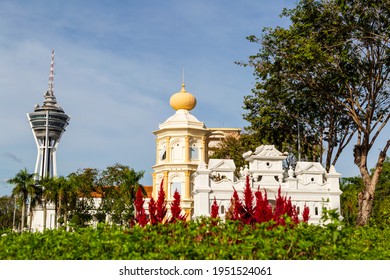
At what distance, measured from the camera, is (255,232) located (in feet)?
27.5

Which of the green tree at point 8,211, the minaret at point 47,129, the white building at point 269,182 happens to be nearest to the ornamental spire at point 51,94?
the minaret at point 47,129

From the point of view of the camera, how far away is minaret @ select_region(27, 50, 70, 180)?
306ft

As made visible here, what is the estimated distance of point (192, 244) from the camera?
7711 millimetres

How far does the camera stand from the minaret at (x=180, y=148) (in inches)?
1861

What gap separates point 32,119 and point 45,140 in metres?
4.66

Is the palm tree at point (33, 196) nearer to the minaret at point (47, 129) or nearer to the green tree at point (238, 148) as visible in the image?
the green tree at point (238, 148)

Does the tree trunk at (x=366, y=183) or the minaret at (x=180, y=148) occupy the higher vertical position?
the minaret at (x=180, y=148)

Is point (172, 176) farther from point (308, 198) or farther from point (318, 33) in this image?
point (318, 33)

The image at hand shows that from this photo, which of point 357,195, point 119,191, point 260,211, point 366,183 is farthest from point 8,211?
point 260,211

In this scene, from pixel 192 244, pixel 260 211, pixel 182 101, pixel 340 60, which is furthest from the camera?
pixel 182 101

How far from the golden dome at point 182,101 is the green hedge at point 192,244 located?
1637 inches

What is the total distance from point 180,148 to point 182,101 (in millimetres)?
4834

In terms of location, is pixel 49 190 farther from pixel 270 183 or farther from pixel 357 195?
pixel 357 195
